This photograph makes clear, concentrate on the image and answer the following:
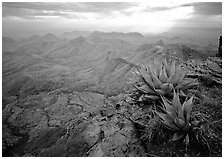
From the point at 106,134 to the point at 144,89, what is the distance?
0.87 metres

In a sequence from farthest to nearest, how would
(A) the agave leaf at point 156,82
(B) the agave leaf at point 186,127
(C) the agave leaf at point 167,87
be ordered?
(A) the agave leaf at point 156,82 < (C) the agave leaf at point 167,87 < (B) the agave leaf at point 186,127

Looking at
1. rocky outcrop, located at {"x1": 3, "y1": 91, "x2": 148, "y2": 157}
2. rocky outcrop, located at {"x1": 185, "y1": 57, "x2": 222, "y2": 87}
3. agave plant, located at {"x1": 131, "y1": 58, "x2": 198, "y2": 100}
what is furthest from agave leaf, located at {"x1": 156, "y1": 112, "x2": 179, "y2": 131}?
rocky outcrop, located at {"x1": 185, "y1": 57, "x2": 222, "y2": 87}

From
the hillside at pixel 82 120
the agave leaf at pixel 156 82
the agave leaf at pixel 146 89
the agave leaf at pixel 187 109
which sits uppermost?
the agave leaf at pixel 156 82

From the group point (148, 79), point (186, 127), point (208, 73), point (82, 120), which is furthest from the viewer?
point (208, 73)

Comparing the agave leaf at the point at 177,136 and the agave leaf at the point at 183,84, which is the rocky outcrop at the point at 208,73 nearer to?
the agave leaf at the point at 183,84

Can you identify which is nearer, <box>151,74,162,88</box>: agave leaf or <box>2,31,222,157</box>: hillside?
<box>2,31,222,157</box>: hillside

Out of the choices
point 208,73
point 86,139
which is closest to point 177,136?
point 86,139

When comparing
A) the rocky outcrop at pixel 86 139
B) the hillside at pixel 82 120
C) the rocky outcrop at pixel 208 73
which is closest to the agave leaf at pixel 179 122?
the hillside at pixel 82 120

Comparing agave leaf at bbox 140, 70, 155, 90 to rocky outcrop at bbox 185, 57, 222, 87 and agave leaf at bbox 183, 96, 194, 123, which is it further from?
rocky outcrop at bbox 185, 57, 222, 87

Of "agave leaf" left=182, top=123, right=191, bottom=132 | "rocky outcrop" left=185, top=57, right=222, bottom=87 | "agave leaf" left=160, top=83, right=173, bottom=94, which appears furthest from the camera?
"rocky outcrop" left=185, top=57, right=222, bottom=87

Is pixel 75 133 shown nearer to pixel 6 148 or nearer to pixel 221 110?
pixel 6 148

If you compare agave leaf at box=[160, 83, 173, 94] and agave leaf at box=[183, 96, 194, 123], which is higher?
agave leaf at box=[160, 83, 173, 94]

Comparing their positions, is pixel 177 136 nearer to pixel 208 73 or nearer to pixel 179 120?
pixel 179 120

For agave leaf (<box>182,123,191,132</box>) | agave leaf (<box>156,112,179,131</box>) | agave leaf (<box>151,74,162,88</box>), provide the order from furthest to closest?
agave leaf (<box>151,74,162,88</box>)
agave leaf (<box>156,112,179,131</box>)
agave leaf (<box>182,123,191,132</box>)
